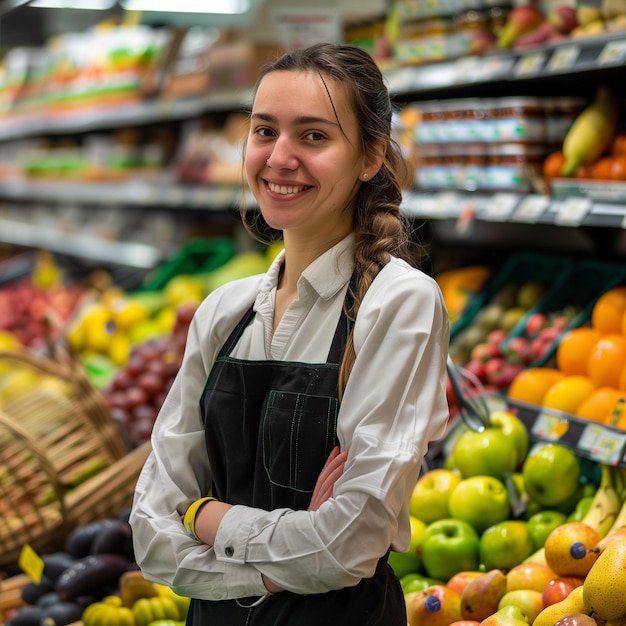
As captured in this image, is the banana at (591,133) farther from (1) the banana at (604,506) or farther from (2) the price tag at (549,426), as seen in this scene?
(1) the banana at (604,506)

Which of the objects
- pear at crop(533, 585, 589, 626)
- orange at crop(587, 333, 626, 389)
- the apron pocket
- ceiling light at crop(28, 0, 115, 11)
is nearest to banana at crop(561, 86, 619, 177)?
orange at crop(587, 333, 626, 389)

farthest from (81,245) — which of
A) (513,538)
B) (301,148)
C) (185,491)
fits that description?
(301,148)

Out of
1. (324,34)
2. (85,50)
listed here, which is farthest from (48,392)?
(85,50)

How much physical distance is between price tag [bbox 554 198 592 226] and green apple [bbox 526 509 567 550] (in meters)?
0.67

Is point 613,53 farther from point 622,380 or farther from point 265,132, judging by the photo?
point 265,132

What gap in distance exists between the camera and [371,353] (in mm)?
1229

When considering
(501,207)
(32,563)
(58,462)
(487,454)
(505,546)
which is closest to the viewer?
(505,546)

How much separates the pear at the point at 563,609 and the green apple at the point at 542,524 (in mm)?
349

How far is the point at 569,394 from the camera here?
2.06m

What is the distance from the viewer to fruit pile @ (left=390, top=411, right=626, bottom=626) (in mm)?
1475

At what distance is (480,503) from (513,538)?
0.36ft

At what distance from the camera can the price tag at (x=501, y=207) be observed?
2361 mm

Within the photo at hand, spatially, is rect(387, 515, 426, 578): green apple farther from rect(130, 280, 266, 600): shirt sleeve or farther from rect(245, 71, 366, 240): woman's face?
rect(245, 71, 366, 240): woman's face

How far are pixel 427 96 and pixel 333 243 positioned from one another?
1947 millimetres
